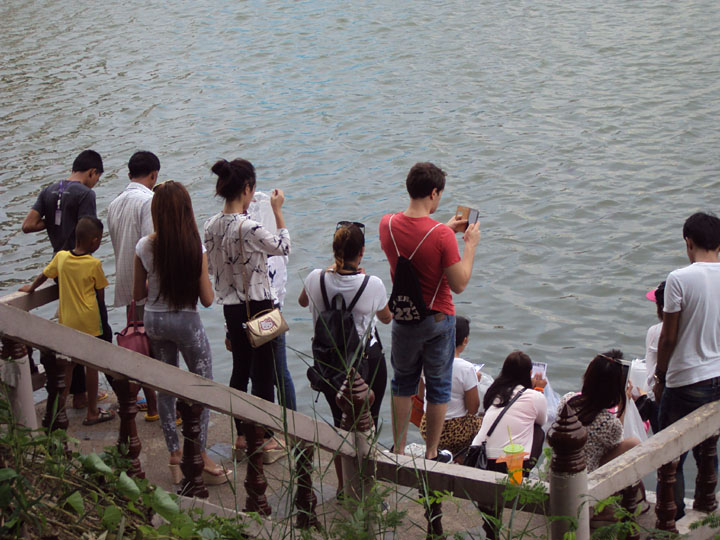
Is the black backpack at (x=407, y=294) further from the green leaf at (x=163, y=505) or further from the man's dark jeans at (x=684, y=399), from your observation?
the green leaf at (x=163, y=505)

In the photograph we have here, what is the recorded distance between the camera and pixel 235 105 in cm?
1842

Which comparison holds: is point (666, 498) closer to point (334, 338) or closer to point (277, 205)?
point (334, 338)

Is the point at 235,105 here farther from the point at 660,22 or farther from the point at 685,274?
the point at 685,274

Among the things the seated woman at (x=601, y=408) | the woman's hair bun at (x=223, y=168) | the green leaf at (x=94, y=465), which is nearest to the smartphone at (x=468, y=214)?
the seated woman at (x=601, y=408)

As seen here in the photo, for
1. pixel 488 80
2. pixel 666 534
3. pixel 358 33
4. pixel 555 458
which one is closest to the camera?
pixel 555 458

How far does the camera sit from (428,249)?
579cm

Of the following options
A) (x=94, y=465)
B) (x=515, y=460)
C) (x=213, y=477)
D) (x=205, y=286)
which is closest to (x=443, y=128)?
(x=205, y=286)

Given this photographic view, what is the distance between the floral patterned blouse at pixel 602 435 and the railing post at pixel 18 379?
3.02 metres

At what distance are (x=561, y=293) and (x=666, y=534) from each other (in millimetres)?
5909

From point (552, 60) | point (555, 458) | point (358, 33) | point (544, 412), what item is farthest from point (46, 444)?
point (358, 33)

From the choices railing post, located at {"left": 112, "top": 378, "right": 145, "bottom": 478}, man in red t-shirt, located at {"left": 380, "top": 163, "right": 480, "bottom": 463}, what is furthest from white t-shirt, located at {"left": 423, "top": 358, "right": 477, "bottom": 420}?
railing post, located at {"left": 112, "top": 378, "right": 145, "bottom": 478}

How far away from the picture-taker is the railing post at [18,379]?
4.39 metres

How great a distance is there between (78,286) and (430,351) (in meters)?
2.40

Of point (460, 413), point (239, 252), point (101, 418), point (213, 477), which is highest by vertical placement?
point (239, 252)
